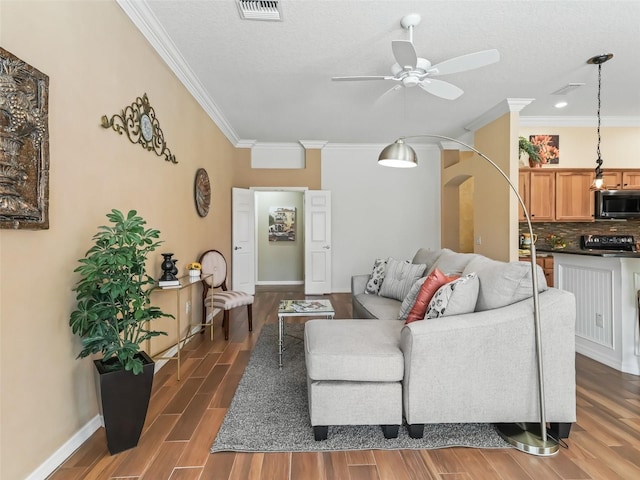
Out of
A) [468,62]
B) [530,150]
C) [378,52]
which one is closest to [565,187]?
[530,150]

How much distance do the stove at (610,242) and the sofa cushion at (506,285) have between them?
4293mm

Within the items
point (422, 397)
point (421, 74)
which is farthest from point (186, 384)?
point (421, 74)

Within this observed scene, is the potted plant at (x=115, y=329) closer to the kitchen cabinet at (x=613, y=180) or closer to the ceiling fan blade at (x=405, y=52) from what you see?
the ceiling fan blade at (x=405, y=52)

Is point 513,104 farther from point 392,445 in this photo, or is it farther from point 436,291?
point 392,445

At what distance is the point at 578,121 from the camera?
5168 mm

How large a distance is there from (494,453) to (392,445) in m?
0.53

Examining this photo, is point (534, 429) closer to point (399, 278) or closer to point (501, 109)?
point (399, 278)

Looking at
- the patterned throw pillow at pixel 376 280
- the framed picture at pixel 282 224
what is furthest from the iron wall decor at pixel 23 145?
the framed picture at pixel 282 224

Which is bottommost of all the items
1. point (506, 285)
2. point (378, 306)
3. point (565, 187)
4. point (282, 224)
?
point (378, 306)

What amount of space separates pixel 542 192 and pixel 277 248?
204 inches

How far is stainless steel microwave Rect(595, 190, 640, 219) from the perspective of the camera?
16.5 ft

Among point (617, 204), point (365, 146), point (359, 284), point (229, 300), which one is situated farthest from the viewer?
point (365, 146)

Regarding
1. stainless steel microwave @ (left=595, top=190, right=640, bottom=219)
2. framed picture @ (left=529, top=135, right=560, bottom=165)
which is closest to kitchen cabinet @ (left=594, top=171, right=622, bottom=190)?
stainless steel microwave @ (left=595, top=190, right=640, bottom=219)

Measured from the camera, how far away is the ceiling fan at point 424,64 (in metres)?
2.43
